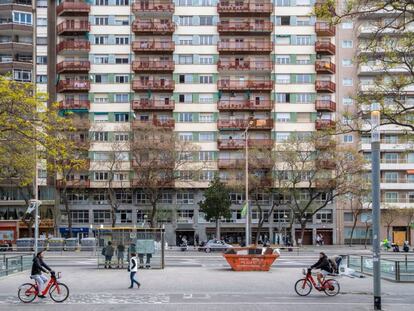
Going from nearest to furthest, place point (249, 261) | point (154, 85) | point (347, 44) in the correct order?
point (249, 261) < point (154, 85) < point (347, 44)

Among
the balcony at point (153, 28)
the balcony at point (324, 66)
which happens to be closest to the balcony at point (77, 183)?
the balcony at point (153, 28)

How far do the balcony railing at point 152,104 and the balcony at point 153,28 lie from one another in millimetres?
8447

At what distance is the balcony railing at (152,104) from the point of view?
8438 centimetres

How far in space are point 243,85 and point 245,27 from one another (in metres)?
7.23

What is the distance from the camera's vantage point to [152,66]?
85.1 m

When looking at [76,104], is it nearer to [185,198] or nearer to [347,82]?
[185,198]

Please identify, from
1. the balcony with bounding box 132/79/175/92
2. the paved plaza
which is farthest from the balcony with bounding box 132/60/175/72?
the paved plaza

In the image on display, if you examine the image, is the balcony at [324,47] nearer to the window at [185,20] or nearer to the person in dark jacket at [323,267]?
the window at [185,20]

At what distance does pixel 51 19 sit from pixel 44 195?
22276 mm

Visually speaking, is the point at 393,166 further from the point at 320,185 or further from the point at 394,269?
the point at 394,269

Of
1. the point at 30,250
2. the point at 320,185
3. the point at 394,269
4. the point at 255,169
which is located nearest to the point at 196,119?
the point at 255,169

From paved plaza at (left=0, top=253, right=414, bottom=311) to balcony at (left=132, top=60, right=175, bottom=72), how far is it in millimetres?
53188

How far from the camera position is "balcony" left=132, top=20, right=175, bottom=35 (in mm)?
85188

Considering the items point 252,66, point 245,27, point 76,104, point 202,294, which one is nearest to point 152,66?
point 76,104
